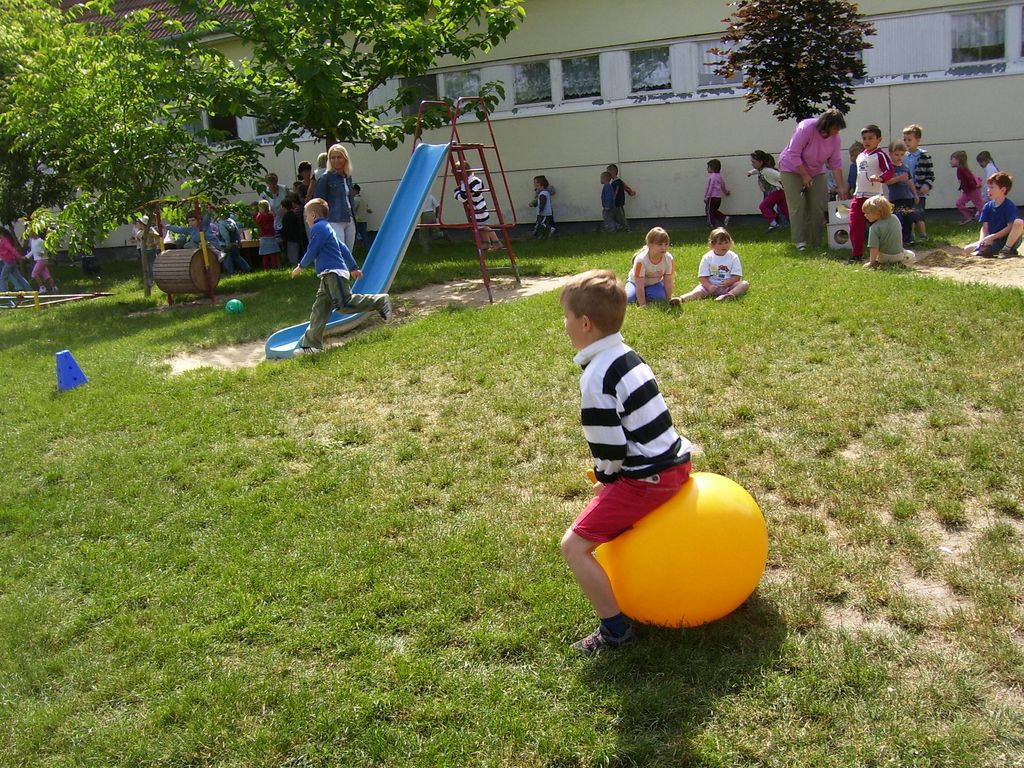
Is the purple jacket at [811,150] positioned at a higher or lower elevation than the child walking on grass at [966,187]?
higher

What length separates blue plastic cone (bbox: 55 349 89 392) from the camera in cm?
927

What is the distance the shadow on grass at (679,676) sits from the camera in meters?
3.32

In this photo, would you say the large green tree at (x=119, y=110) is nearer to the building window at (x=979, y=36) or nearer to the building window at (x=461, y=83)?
the building window at (x=461, y=83)

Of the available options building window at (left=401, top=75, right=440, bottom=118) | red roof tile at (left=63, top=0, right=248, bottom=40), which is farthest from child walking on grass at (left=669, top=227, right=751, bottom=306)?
red roof tile at (left=63, top=0, right=248, bottom=40)

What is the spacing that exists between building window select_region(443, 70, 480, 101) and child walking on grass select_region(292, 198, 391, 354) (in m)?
10.9

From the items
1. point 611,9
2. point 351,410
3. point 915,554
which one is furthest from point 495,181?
Answer: point 915,554

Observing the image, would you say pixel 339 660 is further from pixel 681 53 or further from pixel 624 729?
pixel 681 53

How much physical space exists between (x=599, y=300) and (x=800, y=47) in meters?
10.8

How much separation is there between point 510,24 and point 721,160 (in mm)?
5273

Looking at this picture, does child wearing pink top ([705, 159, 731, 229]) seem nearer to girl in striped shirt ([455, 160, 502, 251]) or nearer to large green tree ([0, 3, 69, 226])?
girl in striped shirt ([455, 160, 502, 251])

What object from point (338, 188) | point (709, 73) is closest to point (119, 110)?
point (338, 188)

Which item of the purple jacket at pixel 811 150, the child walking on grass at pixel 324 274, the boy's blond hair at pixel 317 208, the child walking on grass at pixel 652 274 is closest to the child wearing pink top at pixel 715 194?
the purple jacket at pixel 811 150

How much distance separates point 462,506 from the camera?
5500mm

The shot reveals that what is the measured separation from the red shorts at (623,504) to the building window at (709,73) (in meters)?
15.4
